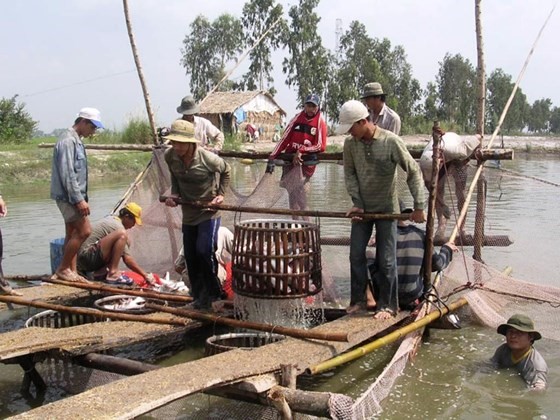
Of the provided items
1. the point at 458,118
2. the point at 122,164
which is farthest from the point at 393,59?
the point at 122,164

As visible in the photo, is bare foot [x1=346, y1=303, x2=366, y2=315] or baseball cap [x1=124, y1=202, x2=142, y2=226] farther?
baseball cap [x1=124, y1=202, x2=142, y2=226]

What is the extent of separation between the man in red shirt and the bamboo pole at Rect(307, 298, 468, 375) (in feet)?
5.97

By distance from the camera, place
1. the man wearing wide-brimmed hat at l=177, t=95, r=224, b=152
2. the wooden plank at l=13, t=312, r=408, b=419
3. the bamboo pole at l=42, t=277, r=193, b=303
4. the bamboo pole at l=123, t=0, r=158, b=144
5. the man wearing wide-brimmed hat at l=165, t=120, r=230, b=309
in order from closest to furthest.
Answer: the wooden plank at l=13, t=312, r=408, b=419
the man wearing wide-brimmed hat at l=165, t=120, r=230, b=309
the bamboo pole at l=42, t=277, r=193, b=303
the man wearing wide-brimmed hat at l=177, t=95, r=224, b=152
the bamboo pole at l=123, t=0, r=158, b=144

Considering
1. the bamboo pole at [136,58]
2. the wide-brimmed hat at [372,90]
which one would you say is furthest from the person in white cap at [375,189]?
the bamboo pole at [136,58]

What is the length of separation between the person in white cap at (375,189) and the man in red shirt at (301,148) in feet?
4.07

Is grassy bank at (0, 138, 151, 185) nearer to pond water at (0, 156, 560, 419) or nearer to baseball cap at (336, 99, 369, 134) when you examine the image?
pond water at (0, 156, 560, 419)

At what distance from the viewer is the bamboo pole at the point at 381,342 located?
13.2 ft

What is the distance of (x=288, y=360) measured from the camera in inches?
160

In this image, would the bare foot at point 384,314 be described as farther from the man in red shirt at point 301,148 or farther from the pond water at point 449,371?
the man in red shirt at point 301,148

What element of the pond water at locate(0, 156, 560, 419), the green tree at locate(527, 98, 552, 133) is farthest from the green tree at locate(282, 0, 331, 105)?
the green tree at locate(527, 98, 552, 133)

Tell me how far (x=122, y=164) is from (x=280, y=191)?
19.4 m

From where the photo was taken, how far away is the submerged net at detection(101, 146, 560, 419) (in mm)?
5082

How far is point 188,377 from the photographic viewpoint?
365 cm

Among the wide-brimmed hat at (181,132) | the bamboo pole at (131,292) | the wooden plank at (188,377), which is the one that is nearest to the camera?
the wooden plank at (188,377)
